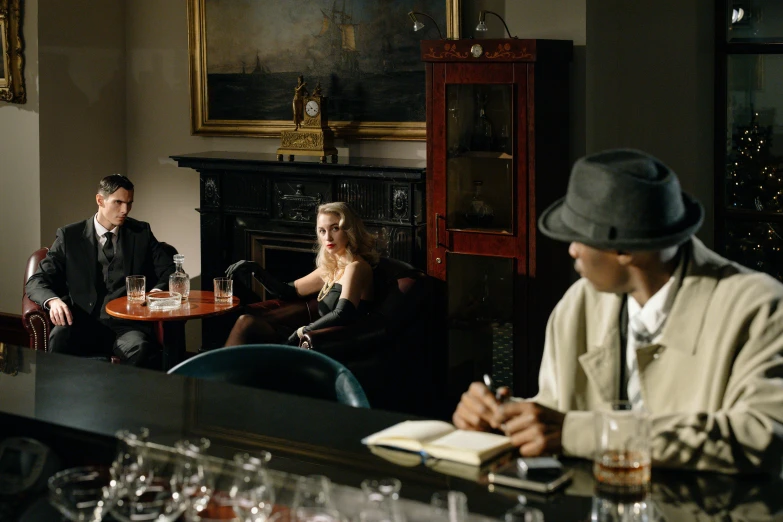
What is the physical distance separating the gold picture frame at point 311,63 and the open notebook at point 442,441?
4.29m

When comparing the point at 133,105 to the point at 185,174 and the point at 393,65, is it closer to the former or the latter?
the point at 185,174

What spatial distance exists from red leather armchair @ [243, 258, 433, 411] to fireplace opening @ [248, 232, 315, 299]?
2.23ft

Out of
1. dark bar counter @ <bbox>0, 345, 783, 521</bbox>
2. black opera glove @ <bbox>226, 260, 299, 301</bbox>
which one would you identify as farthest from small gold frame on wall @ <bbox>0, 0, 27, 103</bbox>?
dark bar counter @ <bbox>0, 345, 783, 521</bbox>

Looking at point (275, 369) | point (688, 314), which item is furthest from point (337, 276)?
point (688, 314)

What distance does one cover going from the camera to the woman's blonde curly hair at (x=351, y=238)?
594cm

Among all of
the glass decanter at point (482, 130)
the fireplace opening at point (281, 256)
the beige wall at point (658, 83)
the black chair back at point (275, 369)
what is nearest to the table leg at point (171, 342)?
the fireplace opening at point (281, 256)

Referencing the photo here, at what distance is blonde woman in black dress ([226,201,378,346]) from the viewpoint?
19.0 ft

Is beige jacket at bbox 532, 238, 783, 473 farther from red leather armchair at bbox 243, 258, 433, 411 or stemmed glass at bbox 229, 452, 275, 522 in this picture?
red leather armchair at bbox 243, 258, 433, 411

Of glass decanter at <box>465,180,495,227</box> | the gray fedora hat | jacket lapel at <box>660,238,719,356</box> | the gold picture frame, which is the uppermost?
the gold picture frame

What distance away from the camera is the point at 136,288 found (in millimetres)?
6020

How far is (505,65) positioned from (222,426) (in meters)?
3.69

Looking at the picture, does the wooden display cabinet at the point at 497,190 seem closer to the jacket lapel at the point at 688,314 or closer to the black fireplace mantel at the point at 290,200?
the black fireplace mantel at the point at 290,200

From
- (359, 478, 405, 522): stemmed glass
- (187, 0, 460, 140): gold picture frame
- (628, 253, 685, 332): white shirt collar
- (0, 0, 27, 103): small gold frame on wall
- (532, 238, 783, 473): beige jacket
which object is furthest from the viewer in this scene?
(0, 0, 27, 103): small gold frame on wall

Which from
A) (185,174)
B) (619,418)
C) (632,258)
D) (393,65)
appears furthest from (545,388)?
(185,174)
